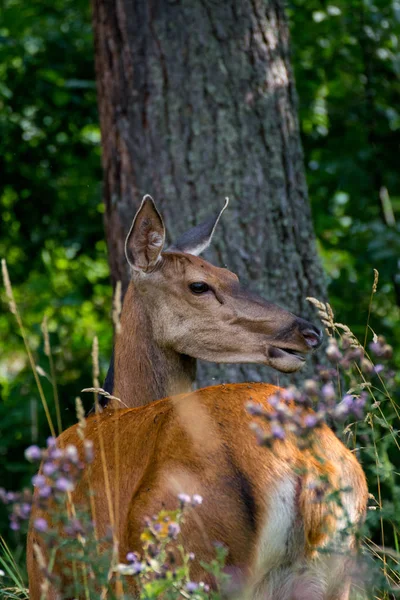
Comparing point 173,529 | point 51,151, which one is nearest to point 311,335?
point 173,529

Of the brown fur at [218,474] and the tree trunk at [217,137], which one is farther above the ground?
the tree trunk at [217,137]

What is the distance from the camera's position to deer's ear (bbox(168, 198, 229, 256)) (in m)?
4.96

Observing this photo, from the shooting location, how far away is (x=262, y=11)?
575 cm

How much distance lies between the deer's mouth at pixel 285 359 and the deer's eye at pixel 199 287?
18.6 inches

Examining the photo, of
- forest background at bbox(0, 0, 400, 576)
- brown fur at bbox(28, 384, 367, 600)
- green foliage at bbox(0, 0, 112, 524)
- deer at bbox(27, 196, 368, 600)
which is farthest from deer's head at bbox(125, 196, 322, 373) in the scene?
green foliage at bbox(0, 0, 112, 524)

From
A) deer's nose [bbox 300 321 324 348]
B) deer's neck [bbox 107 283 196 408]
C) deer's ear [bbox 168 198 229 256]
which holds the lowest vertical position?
deer's neck [bbox 107 283 196 408]

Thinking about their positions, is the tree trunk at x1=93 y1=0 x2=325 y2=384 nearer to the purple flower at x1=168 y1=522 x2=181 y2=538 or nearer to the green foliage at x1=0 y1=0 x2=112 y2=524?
the green foliage at x1=0 y1=0 x2=112 y2=524

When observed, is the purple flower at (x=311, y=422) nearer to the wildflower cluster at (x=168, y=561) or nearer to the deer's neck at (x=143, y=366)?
the wildflower cluster at (x=168, y=561)

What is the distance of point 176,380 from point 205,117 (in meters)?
1.79

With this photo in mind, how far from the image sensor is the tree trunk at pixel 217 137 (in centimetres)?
551

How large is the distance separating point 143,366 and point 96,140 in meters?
4.14

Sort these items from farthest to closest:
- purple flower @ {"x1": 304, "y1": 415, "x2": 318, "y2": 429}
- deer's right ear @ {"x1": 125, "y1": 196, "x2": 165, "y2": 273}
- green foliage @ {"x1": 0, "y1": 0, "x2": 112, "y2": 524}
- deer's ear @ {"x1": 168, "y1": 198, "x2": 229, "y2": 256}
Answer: green foliage @ {"x1": 0, "y1": 0, "x2": 112, "y2": 524}
deer's ear @ {"x1": 168, "y1": 198, "x2": 229, "y2": 256}
deer's right ear @ {"x1": 125, "y1": 196, "x2": 165, "y2": 273}
purple flower @ {"x1": 304, "y1": 415, "x2": 318, "y2": 429}

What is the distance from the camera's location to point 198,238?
4992 millimetres

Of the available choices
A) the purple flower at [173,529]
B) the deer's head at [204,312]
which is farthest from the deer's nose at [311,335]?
the purple flower at [173,529]
